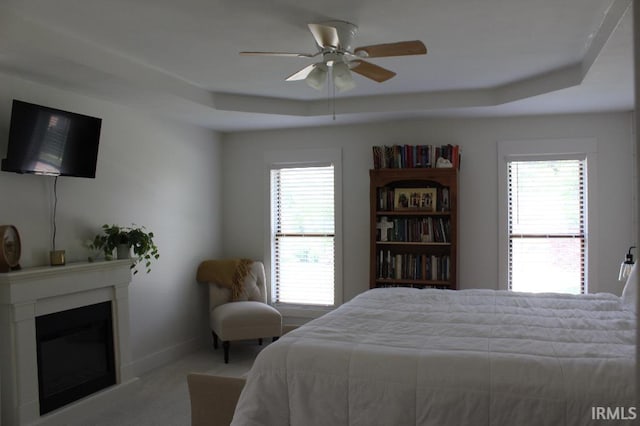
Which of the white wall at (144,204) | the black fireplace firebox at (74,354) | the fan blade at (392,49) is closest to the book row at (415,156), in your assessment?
the white wall at (144,204)

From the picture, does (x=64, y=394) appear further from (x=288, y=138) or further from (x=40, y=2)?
(x=288, y=138)

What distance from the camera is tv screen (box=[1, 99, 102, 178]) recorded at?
10.8 feet

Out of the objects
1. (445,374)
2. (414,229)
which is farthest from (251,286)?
(445,374)

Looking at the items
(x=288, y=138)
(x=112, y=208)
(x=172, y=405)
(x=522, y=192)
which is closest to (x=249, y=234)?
(x=288, y=138)

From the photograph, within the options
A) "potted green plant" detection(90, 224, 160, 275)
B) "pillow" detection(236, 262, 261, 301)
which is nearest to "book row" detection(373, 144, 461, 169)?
→ "pillow" detection(236, 262, 261, 301)

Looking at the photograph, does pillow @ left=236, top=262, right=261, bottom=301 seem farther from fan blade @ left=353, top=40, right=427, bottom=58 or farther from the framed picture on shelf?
fan blade @ left=353, top=40, right=427, bottom=58

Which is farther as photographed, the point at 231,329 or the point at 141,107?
the point at 231,329

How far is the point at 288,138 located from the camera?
577cm

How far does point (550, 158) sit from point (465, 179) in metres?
0.84

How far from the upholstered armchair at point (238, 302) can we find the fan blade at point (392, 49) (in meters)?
2.95

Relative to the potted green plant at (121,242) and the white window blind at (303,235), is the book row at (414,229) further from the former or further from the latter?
the potted green plant at (121,242)

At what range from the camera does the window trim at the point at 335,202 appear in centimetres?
557

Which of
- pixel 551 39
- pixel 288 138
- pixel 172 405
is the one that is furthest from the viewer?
pixel 288 138

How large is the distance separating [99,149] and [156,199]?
0.82 m
